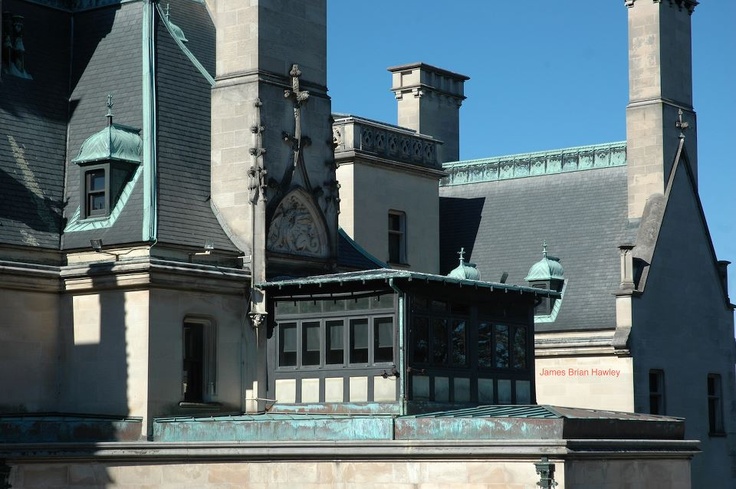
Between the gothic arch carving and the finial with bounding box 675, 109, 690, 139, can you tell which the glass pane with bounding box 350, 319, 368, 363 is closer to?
the gothic arch carving

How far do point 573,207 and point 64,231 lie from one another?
22851 mm

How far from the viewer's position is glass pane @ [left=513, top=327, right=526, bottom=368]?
125 ft

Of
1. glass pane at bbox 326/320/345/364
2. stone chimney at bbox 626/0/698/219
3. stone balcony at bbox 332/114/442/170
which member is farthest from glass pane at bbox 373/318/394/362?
stone chimney at bbox 626/0/698/219

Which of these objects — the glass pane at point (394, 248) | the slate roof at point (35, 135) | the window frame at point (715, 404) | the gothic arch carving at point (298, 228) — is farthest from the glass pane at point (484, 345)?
the window frame at point (715, 404)

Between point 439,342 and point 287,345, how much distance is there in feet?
12.7

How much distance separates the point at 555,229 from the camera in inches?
2142

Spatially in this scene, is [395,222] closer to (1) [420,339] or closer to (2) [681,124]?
(2) [681,124]

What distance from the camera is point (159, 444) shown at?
111 feet

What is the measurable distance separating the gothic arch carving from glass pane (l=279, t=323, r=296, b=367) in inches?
79.5

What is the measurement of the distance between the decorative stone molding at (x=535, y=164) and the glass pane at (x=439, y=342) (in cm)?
2013

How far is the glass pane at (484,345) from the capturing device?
121 ft

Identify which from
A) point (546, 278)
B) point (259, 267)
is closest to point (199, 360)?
point (259, 267)

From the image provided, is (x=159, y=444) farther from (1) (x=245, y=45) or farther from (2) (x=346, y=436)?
(1) (x=245, y=45)

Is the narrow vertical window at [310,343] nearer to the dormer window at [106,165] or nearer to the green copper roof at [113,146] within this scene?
the dormer window at [106,165]
